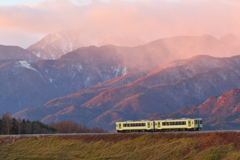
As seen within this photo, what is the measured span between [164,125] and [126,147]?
16031 millimetres

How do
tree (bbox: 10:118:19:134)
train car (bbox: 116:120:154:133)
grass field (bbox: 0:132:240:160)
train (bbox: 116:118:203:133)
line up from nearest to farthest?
1. grass field (bbox: 0:132:240:160)
2. train (bbox: 116:118:203:133)
3. train car (bbox: 116:120:154:133)
4. tree (bbox: 10:118:19:134)

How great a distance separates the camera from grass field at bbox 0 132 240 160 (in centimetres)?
7457

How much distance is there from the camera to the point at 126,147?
285 feet

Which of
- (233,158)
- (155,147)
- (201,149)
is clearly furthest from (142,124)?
(233,158)

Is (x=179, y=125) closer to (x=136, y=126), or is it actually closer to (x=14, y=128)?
(x=136, y=126)

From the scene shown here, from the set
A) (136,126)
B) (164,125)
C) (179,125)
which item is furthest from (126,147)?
(136,126)

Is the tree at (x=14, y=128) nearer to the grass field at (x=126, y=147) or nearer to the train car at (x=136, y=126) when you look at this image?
the grass field at (x=126, y=147)

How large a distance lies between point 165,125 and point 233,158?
1296 inches

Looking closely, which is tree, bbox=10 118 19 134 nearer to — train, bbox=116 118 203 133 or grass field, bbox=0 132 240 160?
grass field, bbox=0 132 240 160

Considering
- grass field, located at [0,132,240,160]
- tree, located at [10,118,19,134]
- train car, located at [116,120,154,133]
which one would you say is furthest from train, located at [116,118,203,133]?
tree, located at [10,118,19,134]

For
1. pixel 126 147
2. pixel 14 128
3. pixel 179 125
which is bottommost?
pixel 126 147

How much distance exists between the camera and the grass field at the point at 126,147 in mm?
74575

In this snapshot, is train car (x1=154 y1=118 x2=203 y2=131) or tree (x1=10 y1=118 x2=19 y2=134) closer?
train car (x1=154 y1=118 x2=203 y2=131)

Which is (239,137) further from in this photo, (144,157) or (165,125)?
(165,125)
